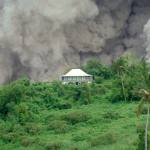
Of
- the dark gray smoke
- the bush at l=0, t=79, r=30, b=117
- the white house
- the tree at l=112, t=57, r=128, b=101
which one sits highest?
the dark gray smoke

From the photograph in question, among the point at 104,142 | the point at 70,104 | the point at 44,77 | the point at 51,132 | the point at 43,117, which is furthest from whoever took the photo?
the point at 44,77

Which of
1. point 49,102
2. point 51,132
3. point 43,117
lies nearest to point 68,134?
point 51,132

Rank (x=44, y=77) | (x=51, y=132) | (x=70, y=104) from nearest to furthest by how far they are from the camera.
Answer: (x=51, y=132)
(x=70, y=104)
(x=44, y=77)

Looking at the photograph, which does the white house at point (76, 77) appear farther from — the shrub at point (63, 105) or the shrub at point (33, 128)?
the shrub at point (33, 128)

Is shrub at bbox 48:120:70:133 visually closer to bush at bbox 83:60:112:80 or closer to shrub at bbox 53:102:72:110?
shrub at bbox 53:102:72:110

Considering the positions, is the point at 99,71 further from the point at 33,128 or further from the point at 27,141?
the point at 27,141

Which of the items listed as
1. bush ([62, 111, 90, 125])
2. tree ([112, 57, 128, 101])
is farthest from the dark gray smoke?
bush ([62, 111, 90, 125])

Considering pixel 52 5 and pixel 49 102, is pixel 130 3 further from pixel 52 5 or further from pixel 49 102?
pixel 49 102
